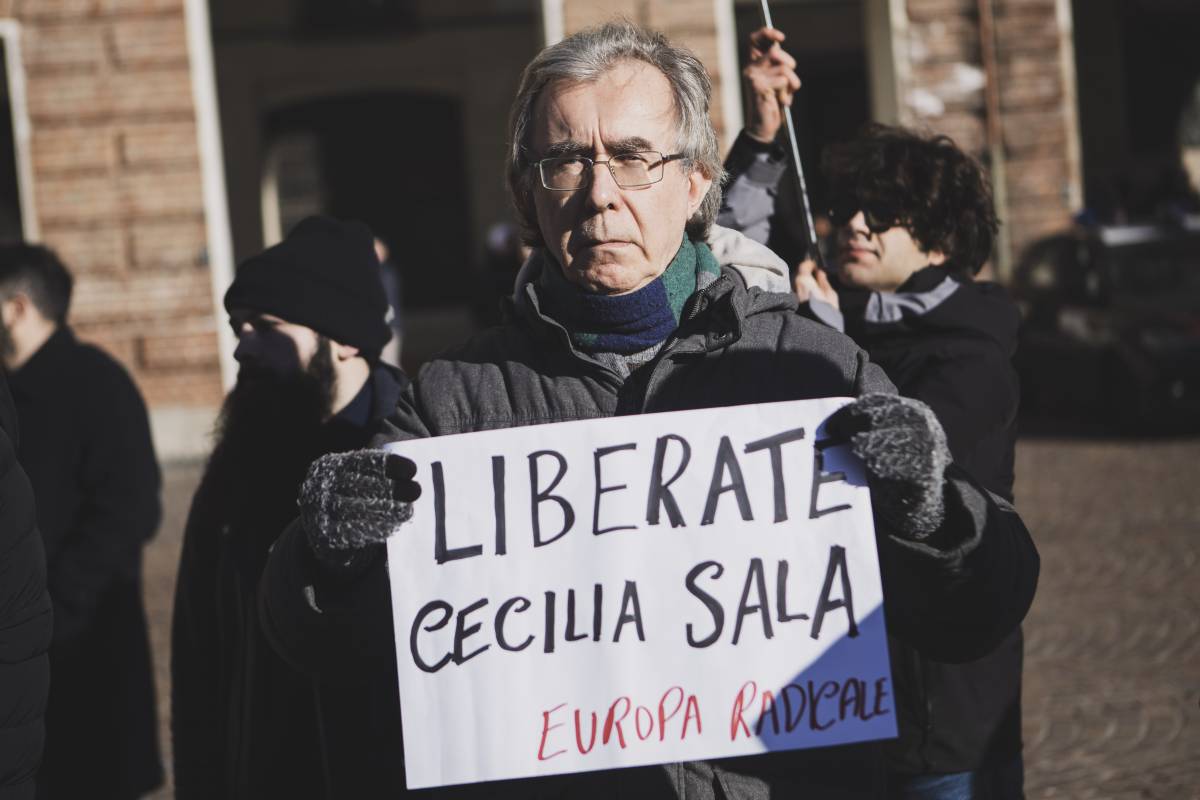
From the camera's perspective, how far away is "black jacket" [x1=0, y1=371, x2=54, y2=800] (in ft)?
7.07

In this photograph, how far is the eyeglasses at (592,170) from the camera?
84.9 inches

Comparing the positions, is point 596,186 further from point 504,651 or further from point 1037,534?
point 1037,534

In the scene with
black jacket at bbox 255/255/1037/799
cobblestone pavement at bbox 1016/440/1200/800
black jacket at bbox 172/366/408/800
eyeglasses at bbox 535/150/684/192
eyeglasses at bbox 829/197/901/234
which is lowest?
cobblestone pavement at bbox 1016/440/1200/800

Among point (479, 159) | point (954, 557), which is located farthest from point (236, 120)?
point (954, 557)

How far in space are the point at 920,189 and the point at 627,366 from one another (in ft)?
3.87

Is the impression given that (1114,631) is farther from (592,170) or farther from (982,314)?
(592,170)

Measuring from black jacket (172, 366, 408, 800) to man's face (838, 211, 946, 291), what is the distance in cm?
100

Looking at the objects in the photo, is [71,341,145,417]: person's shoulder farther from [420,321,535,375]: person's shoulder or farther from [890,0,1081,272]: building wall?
[890,0,1081,272]: building wall

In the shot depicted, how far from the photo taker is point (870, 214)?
10.3 feet

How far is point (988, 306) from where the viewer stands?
309 centimetres

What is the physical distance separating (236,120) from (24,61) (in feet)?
23.4

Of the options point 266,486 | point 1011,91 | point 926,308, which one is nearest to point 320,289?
point 266,486

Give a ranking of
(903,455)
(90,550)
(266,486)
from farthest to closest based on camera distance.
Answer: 1. (90,550)
2. (266,486)
3. (903,455)

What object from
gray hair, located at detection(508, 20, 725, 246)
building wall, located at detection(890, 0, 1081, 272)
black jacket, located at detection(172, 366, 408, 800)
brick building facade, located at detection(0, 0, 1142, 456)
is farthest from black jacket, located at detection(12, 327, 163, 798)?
building wall, located at detection(890, 0, 1081, 272)
